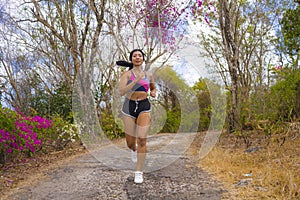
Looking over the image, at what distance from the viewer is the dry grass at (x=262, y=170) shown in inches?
113

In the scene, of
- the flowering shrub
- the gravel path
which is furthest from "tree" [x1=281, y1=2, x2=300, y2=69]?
the flowering shrub

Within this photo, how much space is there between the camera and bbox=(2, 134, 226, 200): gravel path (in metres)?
3.13

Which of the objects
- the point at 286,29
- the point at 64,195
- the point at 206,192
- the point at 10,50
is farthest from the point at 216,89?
the point at 10,50

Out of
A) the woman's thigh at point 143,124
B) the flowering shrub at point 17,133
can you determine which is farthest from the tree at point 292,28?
the flowering shrub at point 17,133

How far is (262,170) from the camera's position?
3.70 m

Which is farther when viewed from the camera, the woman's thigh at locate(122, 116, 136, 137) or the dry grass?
the woman's thigh at locate(122, 116, 136, 137)

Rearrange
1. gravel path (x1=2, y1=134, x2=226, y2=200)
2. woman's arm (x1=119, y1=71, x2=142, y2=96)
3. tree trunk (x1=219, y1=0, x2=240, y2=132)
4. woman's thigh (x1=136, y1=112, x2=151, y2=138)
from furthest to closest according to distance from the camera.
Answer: tree trunk (x1=219, y1=0, x2=240, y2=132), woman's thigh (x1=136, y1=112, x2=151, y2=138), woman's arm (x1=119, y1=71, x2=142, y2=96), gravel path (x1=2, y1=134, x2=226, y2=200)

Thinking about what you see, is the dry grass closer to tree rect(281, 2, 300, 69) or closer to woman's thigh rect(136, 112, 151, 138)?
woman's thigh rect(136, 112, 151, 138)

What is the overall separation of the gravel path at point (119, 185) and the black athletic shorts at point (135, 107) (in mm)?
879

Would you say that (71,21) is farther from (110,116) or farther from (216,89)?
(216,89)

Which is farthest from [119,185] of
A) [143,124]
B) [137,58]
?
[137,58]

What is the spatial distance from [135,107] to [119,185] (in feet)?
3.30

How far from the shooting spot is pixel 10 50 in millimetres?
12430

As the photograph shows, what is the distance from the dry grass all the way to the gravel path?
9.0 inches
